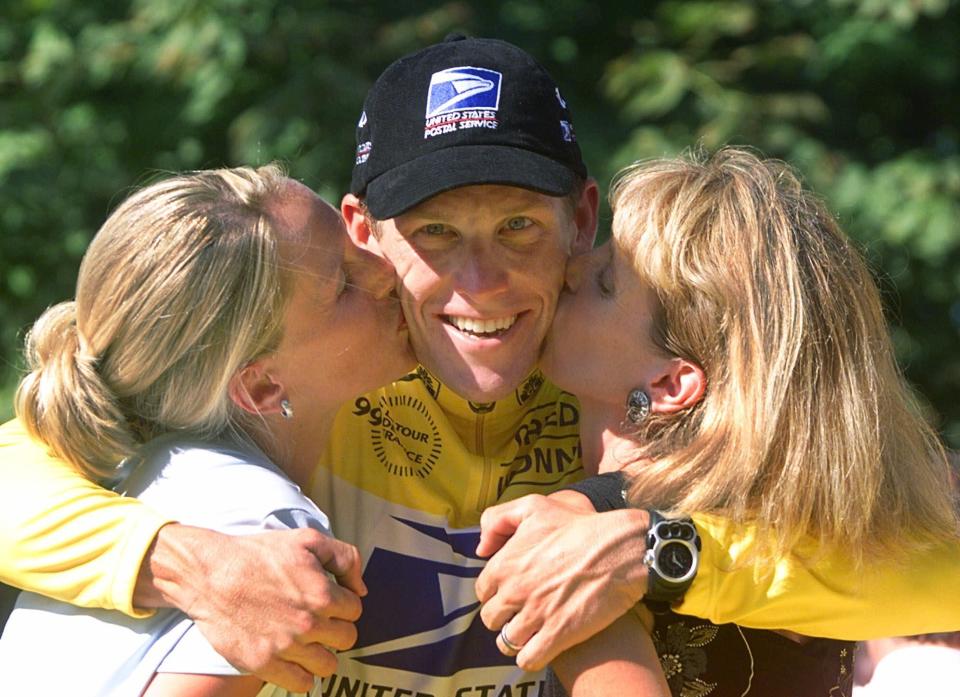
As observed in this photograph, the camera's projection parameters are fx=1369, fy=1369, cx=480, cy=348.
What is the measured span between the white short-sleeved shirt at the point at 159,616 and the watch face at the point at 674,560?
1.81ft

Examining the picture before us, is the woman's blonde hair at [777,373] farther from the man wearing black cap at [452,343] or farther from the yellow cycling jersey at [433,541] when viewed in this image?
the man wearing black cap at [452,343]

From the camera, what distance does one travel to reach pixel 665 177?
8.28 ft

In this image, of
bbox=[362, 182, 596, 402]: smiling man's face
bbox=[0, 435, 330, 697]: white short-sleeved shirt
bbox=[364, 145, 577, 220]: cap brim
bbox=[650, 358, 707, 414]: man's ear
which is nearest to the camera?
bbox=[0, 435, 330, 697]: white short-sleeved shirt

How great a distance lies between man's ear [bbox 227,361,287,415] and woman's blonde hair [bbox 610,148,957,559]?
67 cm

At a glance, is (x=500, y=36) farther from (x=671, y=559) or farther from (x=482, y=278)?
(x=671, y=559)

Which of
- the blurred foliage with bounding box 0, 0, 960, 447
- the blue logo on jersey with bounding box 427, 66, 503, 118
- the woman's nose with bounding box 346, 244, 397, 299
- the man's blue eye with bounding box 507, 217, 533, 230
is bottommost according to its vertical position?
the woman's nose with bounding box 346, 244, 397, 299

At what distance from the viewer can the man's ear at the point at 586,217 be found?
9.45 feet

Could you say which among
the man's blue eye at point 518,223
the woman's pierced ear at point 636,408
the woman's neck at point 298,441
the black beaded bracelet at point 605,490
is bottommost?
the black beaded bracelet at point 605,490

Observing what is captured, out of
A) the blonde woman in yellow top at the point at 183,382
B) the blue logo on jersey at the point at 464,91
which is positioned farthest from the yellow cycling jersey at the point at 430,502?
the blue logo on jersey at the point at 464,91

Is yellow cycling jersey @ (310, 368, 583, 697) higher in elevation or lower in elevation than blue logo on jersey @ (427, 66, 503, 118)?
lower

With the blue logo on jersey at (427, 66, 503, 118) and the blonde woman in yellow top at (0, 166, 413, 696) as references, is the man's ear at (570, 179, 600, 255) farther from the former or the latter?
the blonde woman in yellow top at (0, 166, 413, 696)

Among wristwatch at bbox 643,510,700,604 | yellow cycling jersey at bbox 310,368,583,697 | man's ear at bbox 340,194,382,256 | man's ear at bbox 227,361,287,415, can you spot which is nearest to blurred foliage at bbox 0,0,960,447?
man's ear at bbox 340,194,382,256

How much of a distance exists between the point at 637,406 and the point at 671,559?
37 centimetres

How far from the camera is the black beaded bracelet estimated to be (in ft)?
7.59
